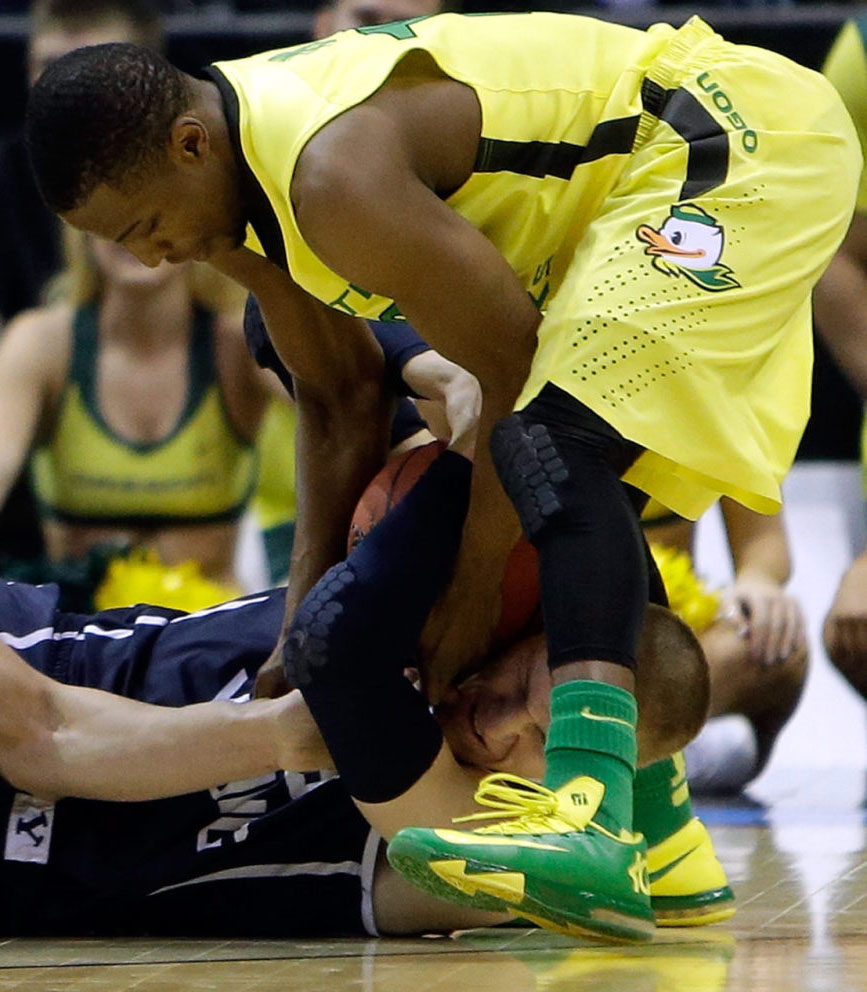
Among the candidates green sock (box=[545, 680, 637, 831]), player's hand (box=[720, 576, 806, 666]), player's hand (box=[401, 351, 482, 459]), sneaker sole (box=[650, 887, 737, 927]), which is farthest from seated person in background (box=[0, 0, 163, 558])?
green sock (box=[545, 680, 637, 831])

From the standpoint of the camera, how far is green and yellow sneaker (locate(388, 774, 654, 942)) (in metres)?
2.01

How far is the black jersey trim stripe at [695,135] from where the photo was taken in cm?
243

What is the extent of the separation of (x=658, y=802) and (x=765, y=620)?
1251 mm

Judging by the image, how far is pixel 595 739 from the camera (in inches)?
84.2

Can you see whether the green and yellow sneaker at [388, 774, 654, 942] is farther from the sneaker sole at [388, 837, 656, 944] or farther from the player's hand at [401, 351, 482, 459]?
the player's hand at [401, 351, 482, 459]

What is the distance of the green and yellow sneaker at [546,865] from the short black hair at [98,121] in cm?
80

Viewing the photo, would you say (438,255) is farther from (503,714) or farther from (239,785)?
(239,785)

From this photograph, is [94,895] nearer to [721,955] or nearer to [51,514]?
[721,955]

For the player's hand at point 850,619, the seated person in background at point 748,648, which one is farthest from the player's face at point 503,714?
the player's hand at point 850,619

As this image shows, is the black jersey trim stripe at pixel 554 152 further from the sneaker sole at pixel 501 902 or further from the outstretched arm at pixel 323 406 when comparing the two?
the sneaker sole at pixel 501 902

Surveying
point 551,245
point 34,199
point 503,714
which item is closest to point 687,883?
point 503,714

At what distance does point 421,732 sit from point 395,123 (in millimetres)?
682

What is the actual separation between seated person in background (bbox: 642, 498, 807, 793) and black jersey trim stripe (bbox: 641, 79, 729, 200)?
1410 mm

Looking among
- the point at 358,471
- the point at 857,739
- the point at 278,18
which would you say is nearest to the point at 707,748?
the point at 857,739
